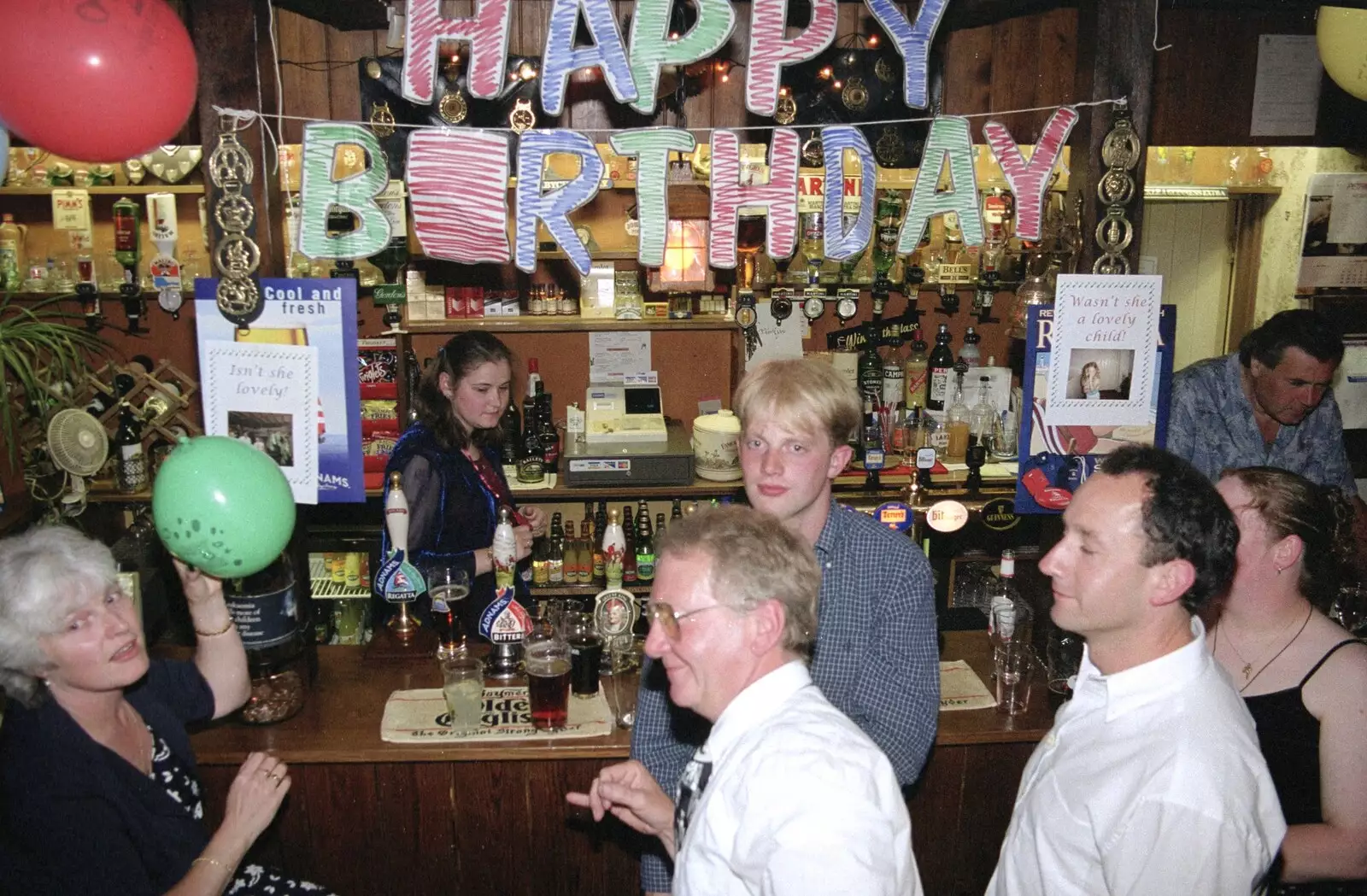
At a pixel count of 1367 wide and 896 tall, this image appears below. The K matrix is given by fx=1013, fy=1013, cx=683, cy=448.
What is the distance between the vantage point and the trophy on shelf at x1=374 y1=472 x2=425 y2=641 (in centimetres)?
277

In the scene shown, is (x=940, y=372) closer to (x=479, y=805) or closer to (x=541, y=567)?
(x=541, y=567)

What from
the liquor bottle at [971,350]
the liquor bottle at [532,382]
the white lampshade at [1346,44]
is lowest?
the liquor bottle at [532,382]

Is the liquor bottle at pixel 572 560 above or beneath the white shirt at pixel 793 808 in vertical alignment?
beneath

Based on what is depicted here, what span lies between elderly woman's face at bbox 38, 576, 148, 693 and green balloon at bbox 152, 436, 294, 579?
18cm

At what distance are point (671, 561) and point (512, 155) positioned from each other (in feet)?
10.2

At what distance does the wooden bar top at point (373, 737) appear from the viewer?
91.6 inches

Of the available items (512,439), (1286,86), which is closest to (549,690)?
(512,439)

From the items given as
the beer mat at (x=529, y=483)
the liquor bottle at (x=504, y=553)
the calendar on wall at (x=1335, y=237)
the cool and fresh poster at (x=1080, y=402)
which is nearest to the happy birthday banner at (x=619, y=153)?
the cool and fresh poster at (x=1080, y=402)

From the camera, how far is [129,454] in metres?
4.34

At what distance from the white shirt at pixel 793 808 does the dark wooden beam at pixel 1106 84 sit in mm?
1689

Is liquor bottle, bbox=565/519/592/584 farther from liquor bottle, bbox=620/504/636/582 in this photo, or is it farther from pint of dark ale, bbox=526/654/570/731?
pint of dark ale, bbox=526/654/570/731

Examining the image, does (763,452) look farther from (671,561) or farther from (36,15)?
(36,15)

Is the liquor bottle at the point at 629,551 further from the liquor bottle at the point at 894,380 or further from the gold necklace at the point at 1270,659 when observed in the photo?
the gold necklace at the point at 1270,659

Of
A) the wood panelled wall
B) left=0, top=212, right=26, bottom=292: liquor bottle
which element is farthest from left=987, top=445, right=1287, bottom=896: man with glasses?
left=0, top=212, right=26, bottom=292: liquor bottle
